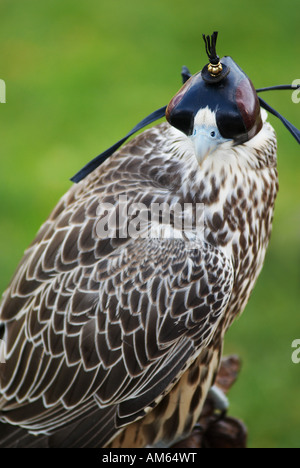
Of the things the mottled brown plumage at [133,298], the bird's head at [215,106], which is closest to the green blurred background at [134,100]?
the mottled brown plumage at [133,298]

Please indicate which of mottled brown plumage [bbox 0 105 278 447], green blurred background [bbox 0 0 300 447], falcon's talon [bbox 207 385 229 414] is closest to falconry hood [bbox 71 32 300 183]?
mottled brown plumage [bbox 0 105 278 447]

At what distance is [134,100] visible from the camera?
691 cm

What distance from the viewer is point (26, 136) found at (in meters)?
6.80

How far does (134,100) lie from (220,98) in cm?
486

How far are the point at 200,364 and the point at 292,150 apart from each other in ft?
12.8

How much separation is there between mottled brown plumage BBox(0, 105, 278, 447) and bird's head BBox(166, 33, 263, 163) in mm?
292

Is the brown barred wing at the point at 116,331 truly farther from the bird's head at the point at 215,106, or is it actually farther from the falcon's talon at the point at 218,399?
the falcon's talon at the point at 218,399

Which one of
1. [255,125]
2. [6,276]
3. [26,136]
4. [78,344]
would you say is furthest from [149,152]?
[26,136]

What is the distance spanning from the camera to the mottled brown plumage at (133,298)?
8.38 feet

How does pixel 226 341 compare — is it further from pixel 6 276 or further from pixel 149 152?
pixel 149 152

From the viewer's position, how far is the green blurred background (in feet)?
16.7

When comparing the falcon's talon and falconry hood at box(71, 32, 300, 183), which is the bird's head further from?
the falcon's talon

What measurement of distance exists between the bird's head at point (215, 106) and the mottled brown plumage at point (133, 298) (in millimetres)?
292

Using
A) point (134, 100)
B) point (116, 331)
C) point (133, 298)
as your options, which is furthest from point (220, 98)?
point (134, 100)
